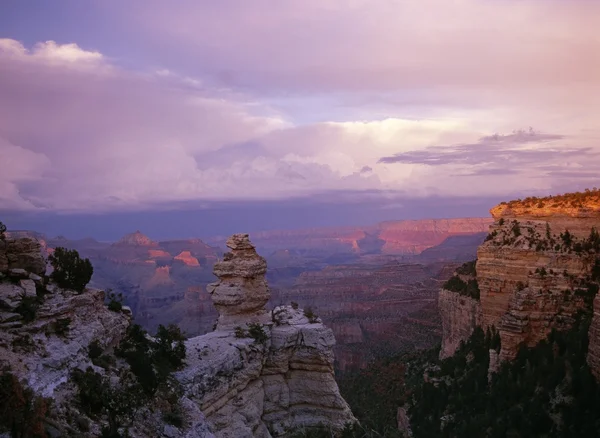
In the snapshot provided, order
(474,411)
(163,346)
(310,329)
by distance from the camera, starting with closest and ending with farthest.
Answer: (163,346), (310,329), (474,411)

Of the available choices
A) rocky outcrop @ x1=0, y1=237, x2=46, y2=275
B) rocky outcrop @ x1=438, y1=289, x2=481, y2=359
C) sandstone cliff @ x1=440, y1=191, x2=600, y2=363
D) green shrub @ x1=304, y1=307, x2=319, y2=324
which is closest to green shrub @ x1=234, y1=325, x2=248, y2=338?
green shrub @ x1=304, y1=307, x2=319, y2=324

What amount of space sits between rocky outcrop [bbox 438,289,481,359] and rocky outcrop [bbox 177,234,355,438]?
55.8ft

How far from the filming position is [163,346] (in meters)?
18.5

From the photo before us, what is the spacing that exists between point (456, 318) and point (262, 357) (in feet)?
73.7

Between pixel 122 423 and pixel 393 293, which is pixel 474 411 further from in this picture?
pixel 393 293

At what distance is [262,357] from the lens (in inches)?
877

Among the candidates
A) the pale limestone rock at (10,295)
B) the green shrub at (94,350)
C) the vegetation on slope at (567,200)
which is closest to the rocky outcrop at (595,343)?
the vegetation on slope at (567,200)

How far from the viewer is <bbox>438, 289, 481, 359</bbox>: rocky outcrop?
38.1m

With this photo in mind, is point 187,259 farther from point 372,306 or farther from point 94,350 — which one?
point 94,350

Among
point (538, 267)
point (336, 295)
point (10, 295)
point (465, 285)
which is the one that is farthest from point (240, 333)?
point (336, 295)

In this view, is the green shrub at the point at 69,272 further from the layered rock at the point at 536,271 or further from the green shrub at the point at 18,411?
the layered rock at the point at 536,271

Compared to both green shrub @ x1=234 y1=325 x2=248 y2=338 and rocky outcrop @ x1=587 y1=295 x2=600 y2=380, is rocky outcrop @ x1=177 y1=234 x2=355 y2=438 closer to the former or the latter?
green shrub @ x1=234 y1=325 x2=248 y2=338

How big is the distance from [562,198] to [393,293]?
81901mm

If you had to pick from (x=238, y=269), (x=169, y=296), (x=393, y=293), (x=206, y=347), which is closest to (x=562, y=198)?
(x=238, y=269)
